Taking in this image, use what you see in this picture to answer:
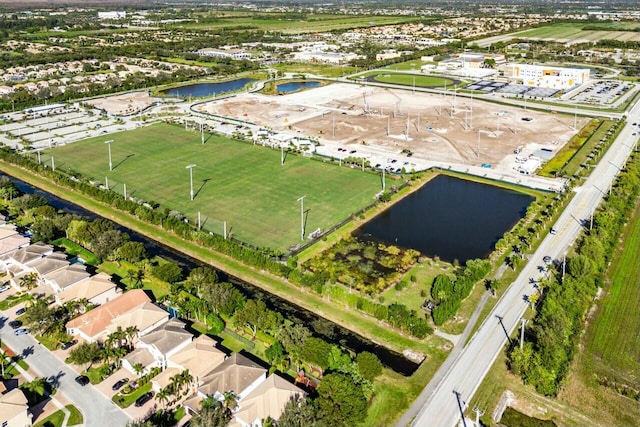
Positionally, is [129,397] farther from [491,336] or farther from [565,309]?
[565,309]

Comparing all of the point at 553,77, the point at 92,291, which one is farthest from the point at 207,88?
the point at 92,291

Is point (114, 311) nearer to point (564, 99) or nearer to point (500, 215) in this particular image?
point (500, 215)

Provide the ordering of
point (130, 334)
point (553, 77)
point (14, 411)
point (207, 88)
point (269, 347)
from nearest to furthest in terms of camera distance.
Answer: point (14, 411) < point (130, 334) < point (269, 347) < point (553, 77) < point (207, 88)

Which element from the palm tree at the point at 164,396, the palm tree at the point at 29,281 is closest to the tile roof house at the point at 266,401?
the palm tree at the point at 164,396

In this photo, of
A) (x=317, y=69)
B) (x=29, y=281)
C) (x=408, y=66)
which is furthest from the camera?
(x=408, y=66)

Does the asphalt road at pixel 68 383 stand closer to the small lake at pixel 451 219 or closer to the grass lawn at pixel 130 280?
the grass lawn at pixel 130 280

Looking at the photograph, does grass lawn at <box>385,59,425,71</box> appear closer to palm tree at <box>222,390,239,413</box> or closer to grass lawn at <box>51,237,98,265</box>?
grass lawn at <box>51,237,98,265</box>
